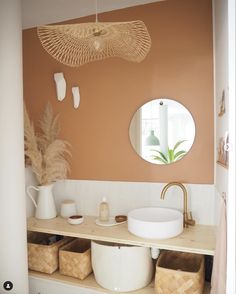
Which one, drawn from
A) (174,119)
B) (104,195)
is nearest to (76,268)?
(104,195)

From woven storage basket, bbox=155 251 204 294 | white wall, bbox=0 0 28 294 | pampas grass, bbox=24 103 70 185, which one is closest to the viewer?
woven storage basket, bbox=155 251 204 294

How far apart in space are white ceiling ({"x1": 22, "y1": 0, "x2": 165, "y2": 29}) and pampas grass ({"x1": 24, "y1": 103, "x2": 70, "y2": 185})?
31.2 inches

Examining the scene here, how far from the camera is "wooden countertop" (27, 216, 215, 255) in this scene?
1.67 meters

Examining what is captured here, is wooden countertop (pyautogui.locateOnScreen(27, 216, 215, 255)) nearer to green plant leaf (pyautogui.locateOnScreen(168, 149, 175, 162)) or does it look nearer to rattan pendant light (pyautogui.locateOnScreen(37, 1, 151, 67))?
green plant leaf (pyautogui.locateOnScreen(168, 149, 175, 162))

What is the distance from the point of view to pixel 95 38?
148cm

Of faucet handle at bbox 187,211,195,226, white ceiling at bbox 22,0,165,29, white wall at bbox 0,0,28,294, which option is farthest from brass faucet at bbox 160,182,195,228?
white ceiling at bbox 22,0,165,29

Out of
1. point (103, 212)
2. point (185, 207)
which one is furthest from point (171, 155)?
point (103, 212)

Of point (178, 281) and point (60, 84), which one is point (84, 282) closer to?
point (178, 281)

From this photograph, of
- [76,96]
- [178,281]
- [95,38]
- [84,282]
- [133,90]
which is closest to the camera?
[95,38]

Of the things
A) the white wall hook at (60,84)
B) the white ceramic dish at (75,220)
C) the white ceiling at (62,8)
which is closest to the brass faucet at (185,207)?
the white ceramic dish at (75,220)

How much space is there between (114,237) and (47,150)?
0.97 m

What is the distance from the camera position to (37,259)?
216 centimetres

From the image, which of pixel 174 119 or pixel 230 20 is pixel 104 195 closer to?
pixel 174 119

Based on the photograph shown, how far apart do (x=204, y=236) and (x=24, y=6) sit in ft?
7.69
